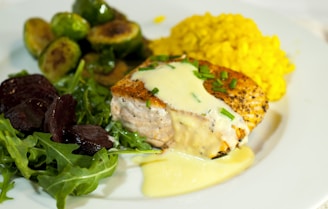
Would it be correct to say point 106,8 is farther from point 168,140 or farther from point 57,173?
point 57,173

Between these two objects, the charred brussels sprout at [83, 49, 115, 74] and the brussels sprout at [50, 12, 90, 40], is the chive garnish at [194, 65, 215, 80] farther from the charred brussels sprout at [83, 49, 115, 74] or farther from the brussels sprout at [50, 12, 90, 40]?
the brussels sprout at [50, 12, 90, 40]

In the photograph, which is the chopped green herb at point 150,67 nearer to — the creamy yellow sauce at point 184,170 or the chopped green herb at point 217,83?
the chopped green herb at point 217,83

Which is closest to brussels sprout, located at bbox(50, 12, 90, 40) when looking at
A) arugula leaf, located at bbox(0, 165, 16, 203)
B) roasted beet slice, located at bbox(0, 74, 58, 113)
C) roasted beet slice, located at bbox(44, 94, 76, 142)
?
roasted beet slice, located at bbox(0, 74, 58, 113)

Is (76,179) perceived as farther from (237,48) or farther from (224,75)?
(237,48)

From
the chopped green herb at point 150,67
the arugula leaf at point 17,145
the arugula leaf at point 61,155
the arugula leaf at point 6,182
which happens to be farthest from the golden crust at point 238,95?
the arugula leaf at point 6,182

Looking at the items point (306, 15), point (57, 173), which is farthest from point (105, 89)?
point (306, 15)

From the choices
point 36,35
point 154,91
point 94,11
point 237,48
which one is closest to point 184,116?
point 154,91
